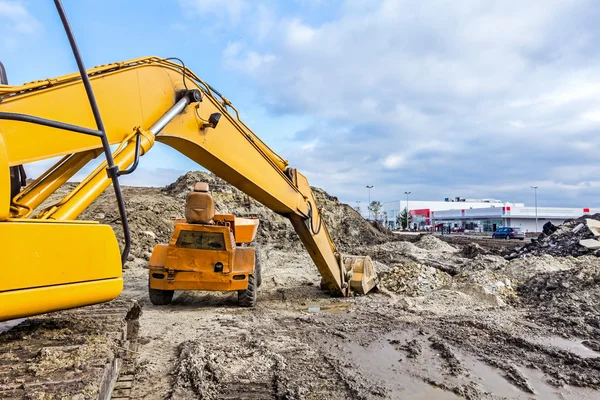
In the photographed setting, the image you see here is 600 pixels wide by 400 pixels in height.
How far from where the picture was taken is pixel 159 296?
8.16 metres

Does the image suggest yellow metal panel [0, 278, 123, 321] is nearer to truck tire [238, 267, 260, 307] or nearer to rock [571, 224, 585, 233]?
truck tire [238, 267, 260, 307]

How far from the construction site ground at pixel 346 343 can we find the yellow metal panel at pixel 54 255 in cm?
50

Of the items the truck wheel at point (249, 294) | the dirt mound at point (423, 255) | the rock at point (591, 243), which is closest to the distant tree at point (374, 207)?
the dirt mound at point (423, 255)

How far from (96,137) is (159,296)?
18.3 feet

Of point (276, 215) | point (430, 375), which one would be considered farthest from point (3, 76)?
point (276, 215)

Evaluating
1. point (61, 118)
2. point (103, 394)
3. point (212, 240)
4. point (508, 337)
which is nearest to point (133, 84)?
point (61, 118)

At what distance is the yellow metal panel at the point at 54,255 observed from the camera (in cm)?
214

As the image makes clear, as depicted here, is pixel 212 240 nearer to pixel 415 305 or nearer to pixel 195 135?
pixel 195 135

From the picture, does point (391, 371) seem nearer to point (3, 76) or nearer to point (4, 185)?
point (4, 185)

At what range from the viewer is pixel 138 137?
3.54 m

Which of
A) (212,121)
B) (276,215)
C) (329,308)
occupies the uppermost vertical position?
(212,121)

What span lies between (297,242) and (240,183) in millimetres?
16388

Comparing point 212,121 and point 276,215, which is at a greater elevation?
point 212,121

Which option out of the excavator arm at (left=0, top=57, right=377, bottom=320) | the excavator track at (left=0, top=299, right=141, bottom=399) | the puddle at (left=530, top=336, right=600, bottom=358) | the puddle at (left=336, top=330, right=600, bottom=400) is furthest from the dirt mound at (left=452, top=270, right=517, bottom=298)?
the excavator track at (left=0, top=299, right=141, bottom=399)
